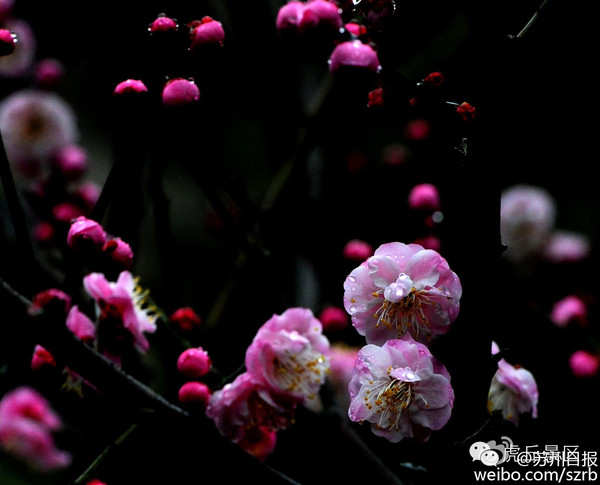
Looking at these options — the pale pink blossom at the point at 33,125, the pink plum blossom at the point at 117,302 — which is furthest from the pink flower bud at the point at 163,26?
the pale pink blossom at the point at 33,125

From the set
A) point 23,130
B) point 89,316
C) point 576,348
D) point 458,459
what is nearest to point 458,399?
point 458,459

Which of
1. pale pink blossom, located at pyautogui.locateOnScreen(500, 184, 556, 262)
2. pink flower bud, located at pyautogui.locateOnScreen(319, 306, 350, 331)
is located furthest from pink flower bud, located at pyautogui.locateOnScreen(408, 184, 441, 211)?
pale pink blossom, located at pyautogui.locateOnScreen(500, 184, 556, 262)

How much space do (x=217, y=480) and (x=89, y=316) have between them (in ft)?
0.83

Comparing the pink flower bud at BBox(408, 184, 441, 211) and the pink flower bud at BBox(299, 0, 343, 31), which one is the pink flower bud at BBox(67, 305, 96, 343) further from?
the pink flower bud at BBox(408, 184, 441, 211)

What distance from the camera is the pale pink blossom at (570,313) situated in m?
1.22

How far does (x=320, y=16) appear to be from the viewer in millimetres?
737

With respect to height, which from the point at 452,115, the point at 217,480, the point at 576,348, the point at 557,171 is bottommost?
the point at 557,171

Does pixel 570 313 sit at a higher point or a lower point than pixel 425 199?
lower

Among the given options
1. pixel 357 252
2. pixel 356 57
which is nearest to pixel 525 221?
pixel 357 252

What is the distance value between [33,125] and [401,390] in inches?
58.6

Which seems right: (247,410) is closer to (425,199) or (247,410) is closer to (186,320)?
(186,320)

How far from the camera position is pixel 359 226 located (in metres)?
1.35

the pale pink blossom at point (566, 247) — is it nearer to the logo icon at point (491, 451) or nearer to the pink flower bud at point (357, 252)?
the pink flower bud at point (357, 252)

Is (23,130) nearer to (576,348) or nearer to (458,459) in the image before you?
(576,348)
